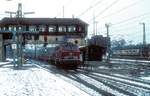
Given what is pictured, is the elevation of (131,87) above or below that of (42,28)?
below

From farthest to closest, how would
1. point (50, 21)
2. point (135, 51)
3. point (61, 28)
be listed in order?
point (50, 21), point (61, 28), point (135, 51)

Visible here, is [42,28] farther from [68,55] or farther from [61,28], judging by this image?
[68,55]

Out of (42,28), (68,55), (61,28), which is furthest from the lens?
(61,28)

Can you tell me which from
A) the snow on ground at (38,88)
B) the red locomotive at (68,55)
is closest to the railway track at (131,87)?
the snow on ground at (38,88)

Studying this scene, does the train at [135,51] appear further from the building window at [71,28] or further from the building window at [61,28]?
the building window at [61,28]

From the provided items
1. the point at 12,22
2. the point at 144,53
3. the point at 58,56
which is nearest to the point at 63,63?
the point at 58,56

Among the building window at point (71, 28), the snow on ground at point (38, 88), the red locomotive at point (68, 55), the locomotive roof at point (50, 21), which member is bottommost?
the snow on ground at point (38, 88)

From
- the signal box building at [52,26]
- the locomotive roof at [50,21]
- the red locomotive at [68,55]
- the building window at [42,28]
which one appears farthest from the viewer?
the locomotive roof at [50,21]

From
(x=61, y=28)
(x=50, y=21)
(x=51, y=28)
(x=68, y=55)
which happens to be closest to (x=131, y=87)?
(x=68, y=55)

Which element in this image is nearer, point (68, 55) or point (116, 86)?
point (116, 86)

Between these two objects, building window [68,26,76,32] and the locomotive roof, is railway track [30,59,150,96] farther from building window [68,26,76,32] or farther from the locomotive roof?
the locomotive roof

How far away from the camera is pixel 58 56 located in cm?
4156

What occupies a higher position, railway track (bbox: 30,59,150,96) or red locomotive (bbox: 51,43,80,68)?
red locomotive (bbox: 51,43,80,68)

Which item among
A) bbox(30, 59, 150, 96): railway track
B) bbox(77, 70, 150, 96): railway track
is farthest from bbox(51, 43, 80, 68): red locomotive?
bbox(77, 70, 150, 96): railway track
